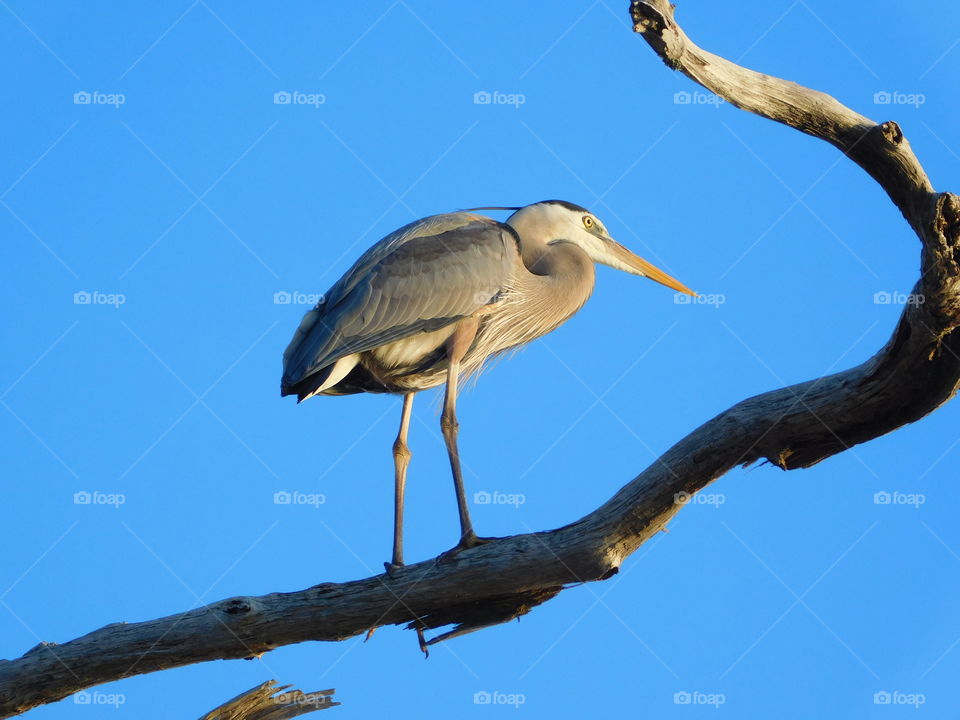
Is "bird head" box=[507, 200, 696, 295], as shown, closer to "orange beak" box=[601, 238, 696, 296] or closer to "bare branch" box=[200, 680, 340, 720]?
"orange beak" box=[601, 238, 696, 296]

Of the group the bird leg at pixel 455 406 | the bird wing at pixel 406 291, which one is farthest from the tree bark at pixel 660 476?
the bird wing at pixel 406 291

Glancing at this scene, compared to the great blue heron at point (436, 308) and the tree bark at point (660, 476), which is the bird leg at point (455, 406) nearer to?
the great blue heron at point (436, 308)

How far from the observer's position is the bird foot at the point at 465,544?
235 inches

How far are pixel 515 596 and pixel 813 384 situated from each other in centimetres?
194

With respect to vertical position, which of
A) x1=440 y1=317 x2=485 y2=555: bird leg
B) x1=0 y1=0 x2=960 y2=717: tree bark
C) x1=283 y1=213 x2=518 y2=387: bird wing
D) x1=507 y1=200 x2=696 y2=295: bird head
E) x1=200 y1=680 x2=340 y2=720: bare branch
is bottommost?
x1=200 y1=680 x2=340 y2=720: bare branch

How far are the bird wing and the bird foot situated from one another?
5.22ft

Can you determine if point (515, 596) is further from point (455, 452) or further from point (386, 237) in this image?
point (386, 237)

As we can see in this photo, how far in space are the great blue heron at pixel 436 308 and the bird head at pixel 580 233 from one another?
0.01m

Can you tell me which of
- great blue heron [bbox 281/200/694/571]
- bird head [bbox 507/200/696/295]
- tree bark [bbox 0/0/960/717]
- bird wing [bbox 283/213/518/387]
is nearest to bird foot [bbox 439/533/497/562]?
tree bark [bbox 0/0/960/717]

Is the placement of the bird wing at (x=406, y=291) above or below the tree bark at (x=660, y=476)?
above

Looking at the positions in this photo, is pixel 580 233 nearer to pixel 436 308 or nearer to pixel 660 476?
pixel 436 308

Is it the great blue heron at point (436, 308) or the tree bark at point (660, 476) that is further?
the great blue heron at point (436, 308)

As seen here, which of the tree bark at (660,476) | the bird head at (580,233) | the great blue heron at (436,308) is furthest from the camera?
the bird head at (580,233)

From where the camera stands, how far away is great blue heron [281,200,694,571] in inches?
289
